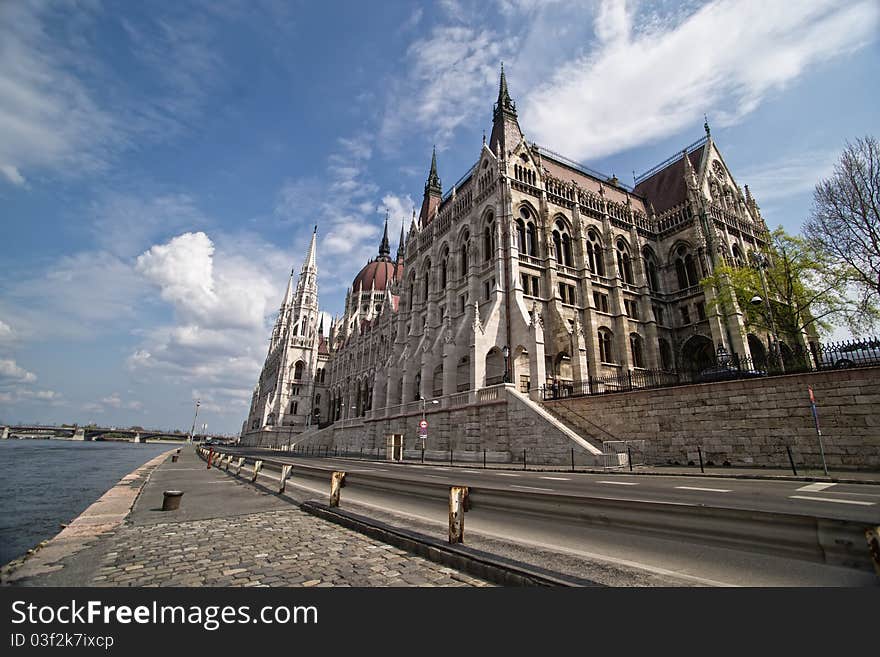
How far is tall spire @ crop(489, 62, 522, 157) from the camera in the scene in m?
38.6

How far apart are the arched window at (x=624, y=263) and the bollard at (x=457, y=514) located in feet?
118

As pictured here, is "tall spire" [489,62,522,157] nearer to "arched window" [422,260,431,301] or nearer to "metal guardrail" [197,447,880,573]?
"arched window" [422,260,431,301]

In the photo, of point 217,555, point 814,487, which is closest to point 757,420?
point 814,487

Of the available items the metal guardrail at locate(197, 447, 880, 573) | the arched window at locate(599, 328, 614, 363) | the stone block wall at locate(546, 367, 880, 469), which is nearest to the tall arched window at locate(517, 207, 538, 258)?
the arched window at locate(599, 328, 614, 363)

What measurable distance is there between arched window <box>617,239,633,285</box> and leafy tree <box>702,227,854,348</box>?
715 centimetres

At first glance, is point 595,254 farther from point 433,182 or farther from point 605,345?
point 433,182

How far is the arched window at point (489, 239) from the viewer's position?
33.9 meters

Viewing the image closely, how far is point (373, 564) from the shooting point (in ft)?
15.7

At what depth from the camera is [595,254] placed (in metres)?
36.1

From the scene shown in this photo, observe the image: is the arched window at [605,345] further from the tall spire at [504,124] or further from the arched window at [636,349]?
the tall spire at [504,124]

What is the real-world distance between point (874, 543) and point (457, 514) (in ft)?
13.0

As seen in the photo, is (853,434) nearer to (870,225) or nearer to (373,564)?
(870,225)

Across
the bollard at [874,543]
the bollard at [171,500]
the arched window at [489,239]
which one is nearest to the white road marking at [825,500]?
the bollard at [874,543]
